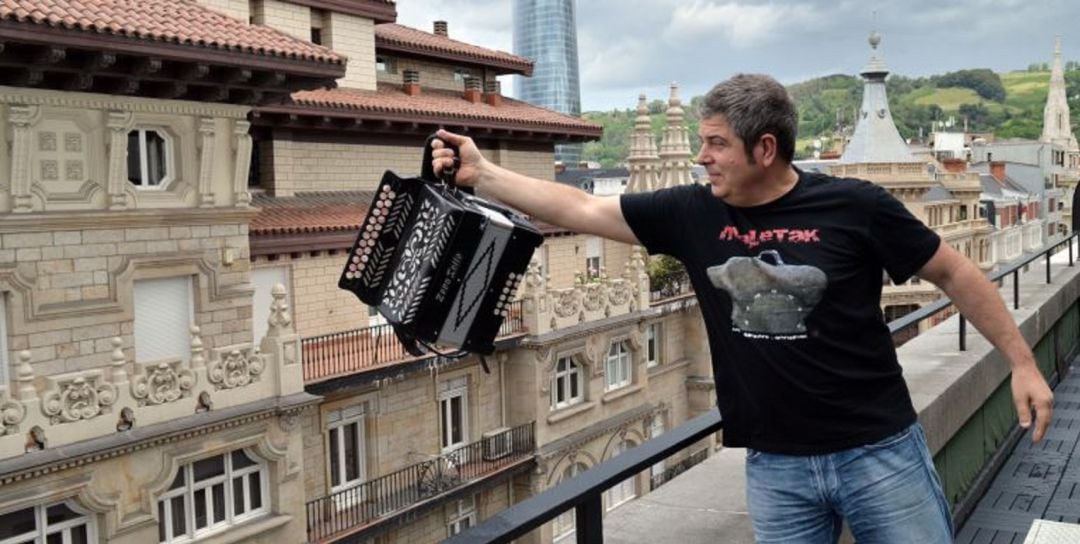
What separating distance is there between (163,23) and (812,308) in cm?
1664

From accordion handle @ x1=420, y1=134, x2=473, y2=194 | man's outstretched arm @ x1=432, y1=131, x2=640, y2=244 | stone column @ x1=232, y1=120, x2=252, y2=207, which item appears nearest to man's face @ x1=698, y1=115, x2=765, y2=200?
man's outstretched arm @ x1=432, y1=131, x2=640, y2=244

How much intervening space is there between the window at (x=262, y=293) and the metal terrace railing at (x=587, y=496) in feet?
66.6

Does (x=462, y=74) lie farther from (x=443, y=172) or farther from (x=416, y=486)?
(x=443, y=172)

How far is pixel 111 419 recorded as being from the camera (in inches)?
656

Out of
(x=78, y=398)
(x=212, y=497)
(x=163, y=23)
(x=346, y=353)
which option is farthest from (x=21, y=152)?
(x=346, y=353)

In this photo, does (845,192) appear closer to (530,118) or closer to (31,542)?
(31,542)

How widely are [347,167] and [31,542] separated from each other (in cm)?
1261

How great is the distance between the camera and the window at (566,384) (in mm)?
30203

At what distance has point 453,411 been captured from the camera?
2725 centimetres

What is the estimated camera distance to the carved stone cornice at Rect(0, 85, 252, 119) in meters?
16.3

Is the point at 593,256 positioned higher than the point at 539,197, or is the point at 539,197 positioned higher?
the point at 539,197

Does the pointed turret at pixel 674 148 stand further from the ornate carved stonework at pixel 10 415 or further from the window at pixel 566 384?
the ornate carved stonework at pixel 10 415

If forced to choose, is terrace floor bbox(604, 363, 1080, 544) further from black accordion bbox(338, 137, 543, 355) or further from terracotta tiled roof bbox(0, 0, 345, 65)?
terracotta tiled roof bbox(0, 0, 345, 65)

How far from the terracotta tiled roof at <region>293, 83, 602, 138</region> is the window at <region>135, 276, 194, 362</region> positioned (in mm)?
6249
